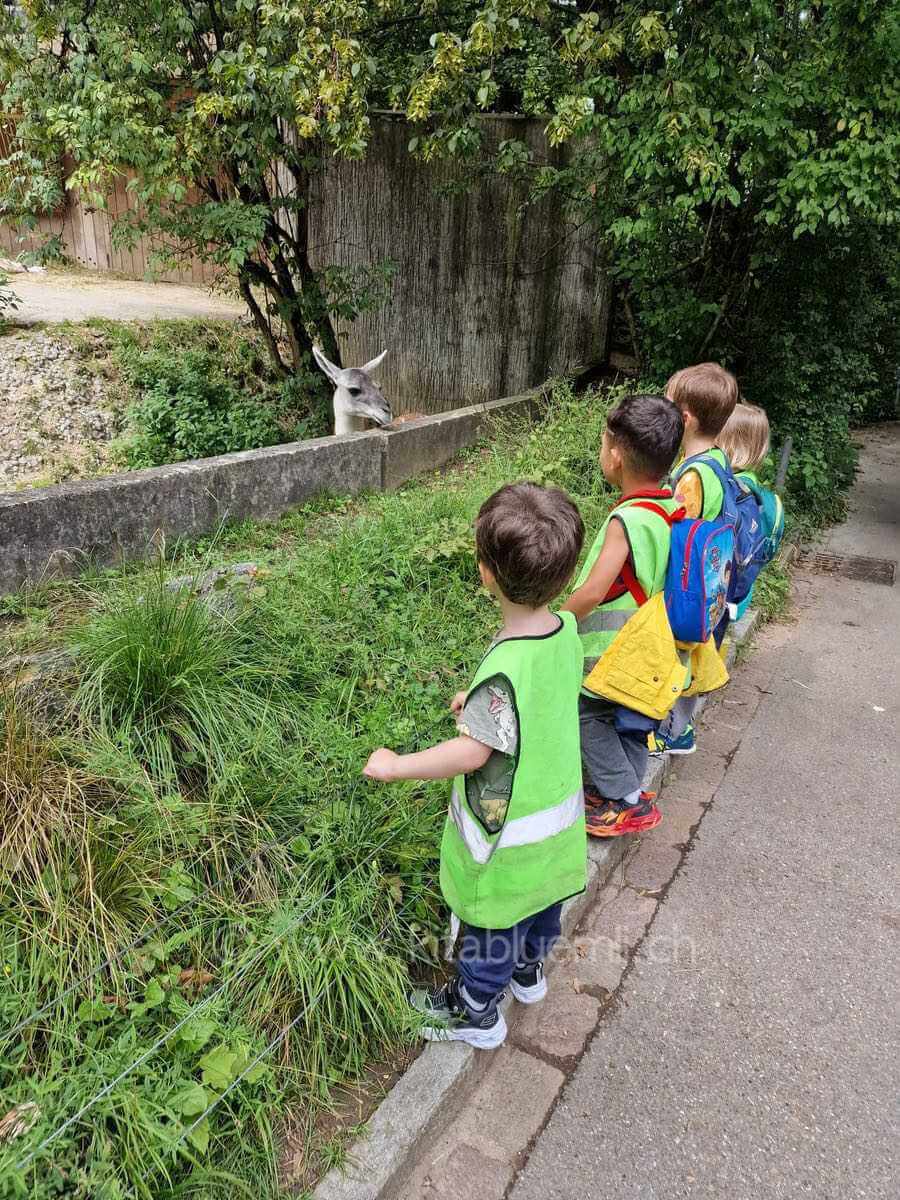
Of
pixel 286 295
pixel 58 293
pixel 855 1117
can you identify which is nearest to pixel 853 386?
pixel 286 295

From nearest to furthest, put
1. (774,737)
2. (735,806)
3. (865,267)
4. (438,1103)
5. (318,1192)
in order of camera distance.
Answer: (318,1192) → (438,1103) → (735,806) → (774,737) → (865,267)

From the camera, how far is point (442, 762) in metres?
2.04

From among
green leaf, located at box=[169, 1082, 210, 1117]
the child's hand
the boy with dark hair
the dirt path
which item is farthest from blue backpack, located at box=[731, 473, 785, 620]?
the dirt path

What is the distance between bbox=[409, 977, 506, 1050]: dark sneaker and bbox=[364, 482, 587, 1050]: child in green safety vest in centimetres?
12

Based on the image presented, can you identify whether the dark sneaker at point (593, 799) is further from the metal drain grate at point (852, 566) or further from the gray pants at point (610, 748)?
the metal drain grate at point (852, 566)

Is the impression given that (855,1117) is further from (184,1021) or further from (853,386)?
(853,386)

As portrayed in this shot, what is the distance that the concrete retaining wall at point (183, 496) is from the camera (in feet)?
14.6

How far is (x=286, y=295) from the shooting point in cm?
822

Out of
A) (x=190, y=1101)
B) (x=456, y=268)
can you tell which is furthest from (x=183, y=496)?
(x=456, y=268)

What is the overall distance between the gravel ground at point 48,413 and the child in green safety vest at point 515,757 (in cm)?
620

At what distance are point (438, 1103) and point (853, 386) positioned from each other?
7707 millimetres

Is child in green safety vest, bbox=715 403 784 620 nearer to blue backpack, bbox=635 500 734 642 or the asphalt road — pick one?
blue backpack, bbox=635 500 734 642

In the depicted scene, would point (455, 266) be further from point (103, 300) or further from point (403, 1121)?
point (403, 1121)

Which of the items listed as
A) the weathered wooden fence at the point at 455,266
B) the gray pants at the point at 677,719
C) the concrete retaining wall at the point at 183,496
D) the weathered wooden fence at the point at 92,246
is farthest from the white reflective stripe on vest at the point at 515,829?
the weathered wooden fence at the point at 92,246
